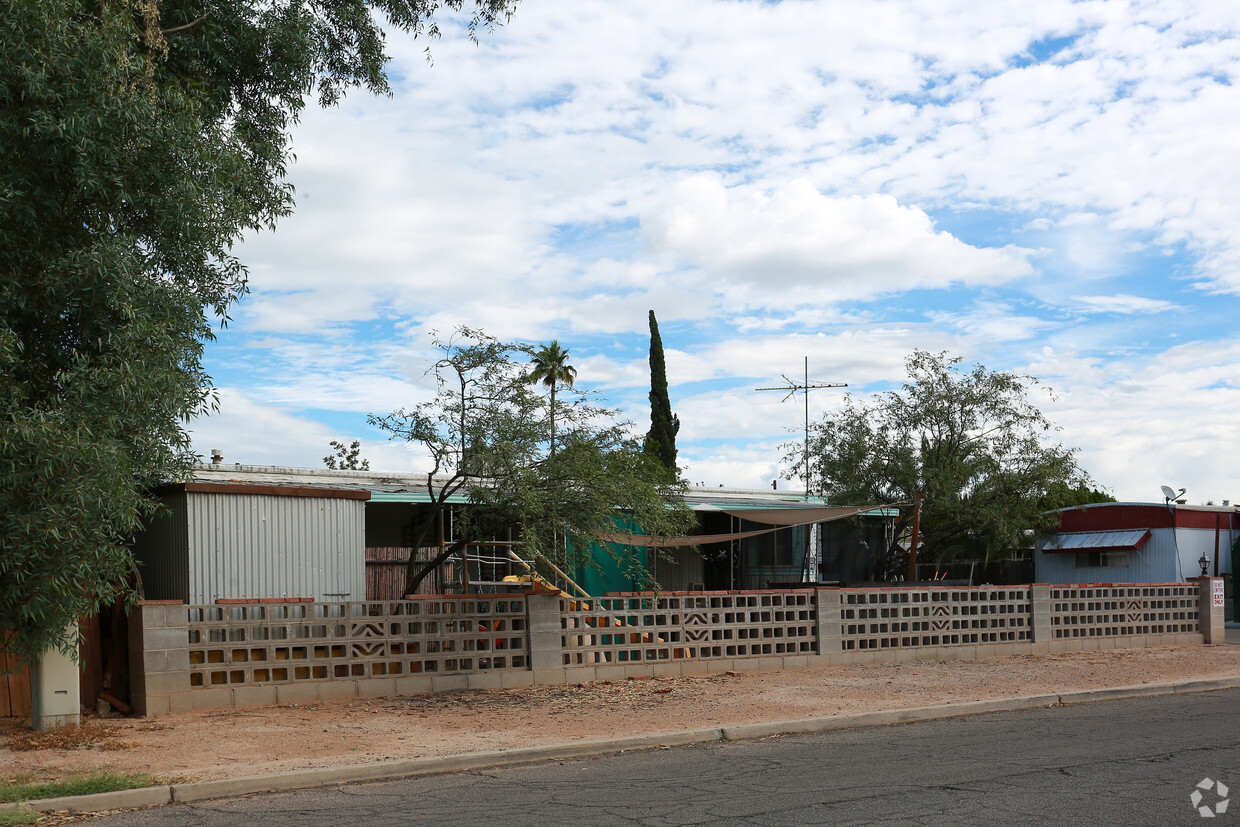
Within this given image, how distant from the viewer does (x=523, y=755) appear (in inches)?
389

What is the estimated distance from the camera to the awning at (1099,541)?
30.1m

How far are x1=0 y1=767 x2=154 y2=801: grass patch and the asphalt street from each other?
43 centimetres

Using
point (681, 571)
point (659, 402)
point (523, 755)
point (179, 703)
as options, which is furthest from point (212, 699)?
point (659, 402)

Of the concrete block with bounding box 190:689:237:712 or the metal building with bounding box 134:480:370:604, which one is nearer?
the concrete block with bounding box 190:689:237:712

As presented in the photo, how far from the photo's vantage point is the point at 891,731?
11430 millimetres

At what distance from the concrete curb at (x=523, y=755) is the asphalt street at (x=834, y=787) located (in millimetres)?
197

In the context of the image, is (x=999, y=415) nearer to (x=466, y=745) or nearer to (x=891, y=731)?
(x=891, y=731)

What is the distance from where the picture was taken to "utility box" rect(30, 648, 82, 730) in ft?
35.9

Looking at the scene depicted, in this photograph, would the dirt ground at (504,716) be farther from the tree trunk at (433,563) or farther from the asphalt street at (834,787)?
the tree trunk at (433,563)

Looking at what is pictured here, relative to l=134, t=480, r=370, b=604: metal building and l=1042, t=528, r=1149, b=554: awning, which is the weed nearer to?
l=134, t=480, r=370, b=604: metal building

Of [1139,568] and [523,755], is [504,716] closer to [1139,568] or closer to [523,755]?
[523,755]

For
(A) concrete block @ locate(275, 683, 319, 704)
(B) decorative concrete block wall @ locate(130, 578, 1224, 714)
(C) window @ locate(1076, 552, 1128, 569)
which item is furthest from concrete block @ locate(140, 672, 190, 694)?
(C) window @ locate(1076, 552, 1128, 569)

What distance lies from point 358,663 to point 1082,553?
24.5m
